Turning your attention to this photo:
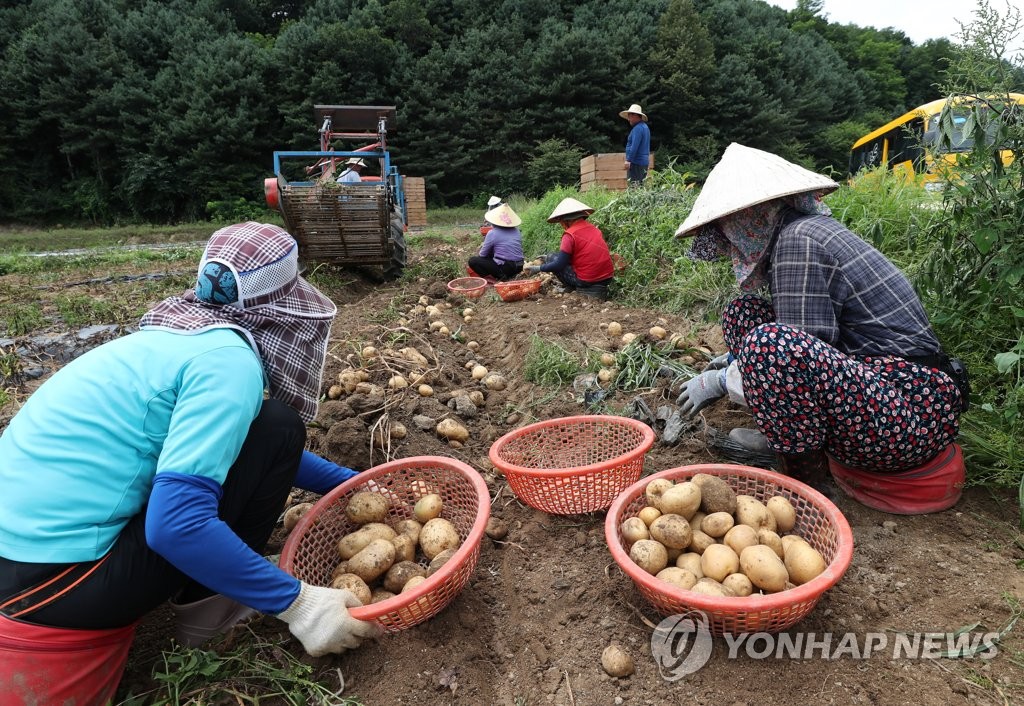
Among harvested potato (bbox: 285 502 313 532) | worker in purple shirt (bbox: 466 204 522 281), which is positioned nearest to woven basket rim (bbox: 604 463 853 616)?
harvested potato (bbox: 285 502 313 532)

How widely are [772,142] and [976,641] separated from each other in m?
29.1

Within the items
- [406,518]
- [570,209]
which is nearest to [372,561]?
[406,518]

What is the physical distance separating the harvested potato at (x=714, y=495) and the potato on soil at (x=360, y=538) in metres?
0.95

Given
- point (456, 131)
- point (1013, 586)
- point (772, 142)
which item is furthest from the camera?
point (772, 142)

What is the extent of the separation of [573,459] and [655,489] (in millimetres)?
637

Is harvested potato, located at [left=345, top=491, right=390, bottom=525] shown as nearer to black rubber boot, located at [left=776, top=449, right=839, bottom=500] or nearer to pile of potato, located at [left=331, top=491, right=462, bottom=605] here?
pile of potato, located at [left=331, top=491, right=462, bottom=605]

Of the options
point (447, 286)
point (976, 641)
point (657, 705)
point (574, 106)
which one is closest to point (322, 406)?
point (657, 705)

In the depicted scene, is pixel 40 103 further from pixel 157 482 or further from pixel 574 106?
pixel 157 482

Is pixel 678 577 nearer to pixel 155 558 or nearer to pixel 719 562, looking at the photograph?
pixel 719 562

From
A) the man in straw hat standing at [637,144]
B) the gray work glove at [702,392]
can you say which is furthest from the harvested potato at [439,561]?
the man in straw hat standing at [637,144]

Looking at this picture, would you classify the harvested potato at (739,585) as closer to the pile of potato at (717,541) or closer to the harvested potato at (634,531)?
the pile of potato at (717,541)

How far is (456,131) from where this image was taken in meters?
23.7
